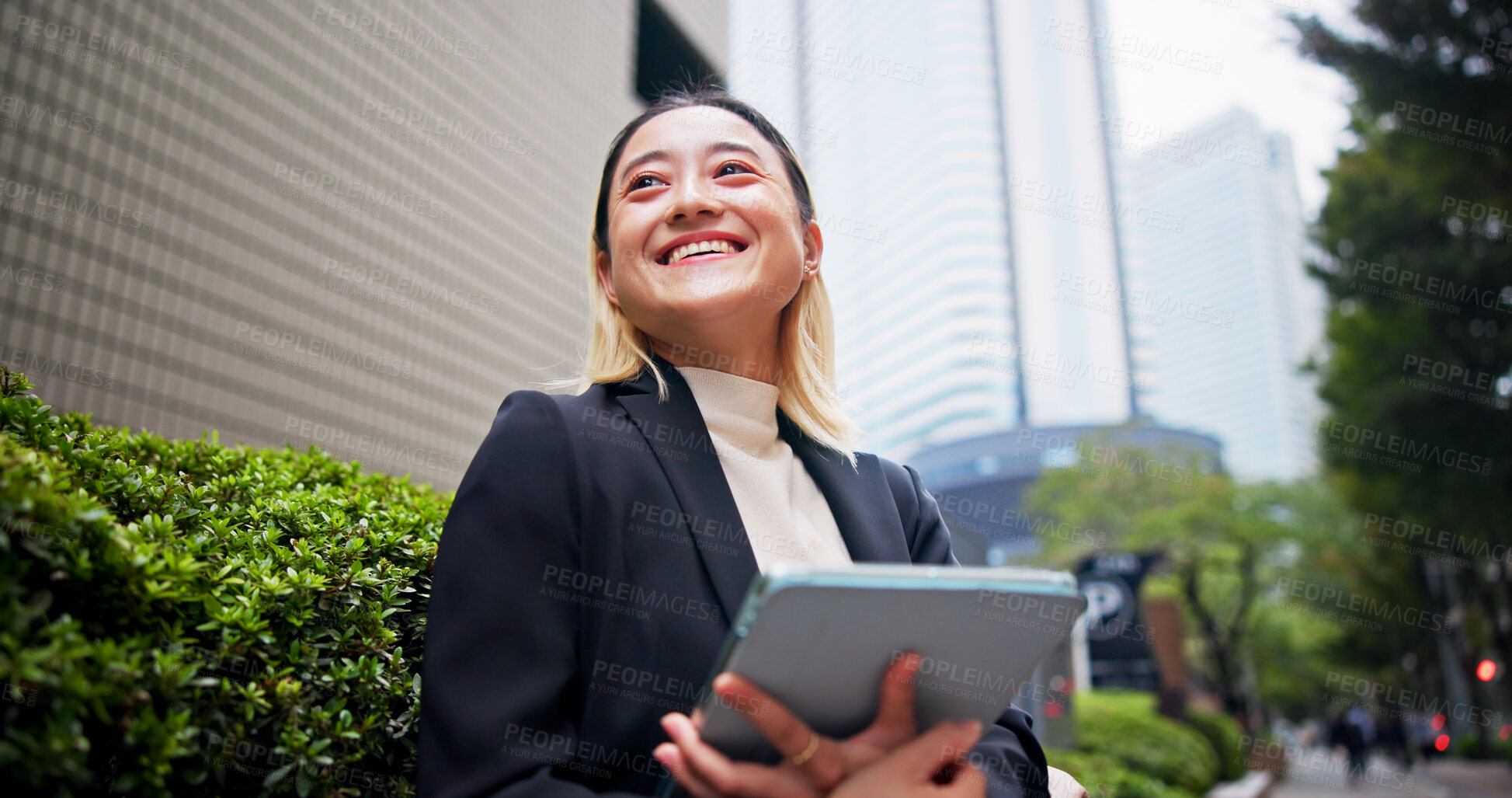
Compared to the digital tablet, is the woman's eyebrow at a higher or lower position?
higher

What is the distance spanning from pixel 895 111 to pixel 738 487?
58536 millimetres

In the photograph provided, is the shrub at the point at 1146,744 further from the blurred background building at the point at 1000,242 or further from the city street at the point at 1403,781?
the blurred background building at the point at 1000,242

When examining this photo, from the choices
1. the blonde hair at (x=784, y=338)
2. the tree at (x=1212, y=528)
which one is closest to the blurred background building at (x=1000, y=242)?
the tree at (x=1212, y=528)

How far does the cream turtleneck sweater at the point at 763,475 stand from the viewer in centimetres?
175

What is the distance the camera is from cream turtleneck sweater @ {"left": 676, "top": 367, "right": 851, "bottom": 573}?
5.75 feet

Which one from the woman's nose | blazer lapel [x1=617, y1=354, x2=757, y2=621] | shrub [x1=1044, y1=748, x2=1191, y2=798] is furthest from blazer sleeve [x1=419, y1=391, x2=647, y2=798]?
shrub [x1=1044, y1=748, x2=1191, y2=798]

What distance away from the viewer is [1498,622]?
20.8m

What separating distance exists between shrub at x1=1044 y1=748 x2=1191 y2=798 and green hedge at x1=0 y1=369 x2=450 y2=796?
355 inches

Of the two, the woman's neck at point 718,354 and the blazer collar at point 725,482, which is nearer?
the blazer collar at point 725,482

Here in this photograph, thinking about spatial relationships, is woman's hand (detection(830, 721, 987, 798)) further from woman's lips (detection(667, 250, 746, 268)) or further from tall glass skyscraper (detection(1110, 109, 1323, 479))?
tall glass skyscraper (detection(1110, 109, 1323, 479))

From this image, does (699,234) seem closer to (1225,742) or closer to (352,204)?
(1225,742)

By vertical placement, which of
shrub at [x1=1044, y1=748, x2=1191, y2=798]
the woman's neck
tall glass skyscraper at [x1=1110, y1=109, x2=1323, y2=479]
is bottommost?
shrub at [x1=1044, y1=748, x2=1191, y2=798]

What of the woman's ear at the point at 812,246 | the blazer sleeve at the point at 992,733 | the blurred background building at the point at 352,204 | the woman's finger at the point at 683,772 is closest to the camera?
the woman's finger at the point at 683,772

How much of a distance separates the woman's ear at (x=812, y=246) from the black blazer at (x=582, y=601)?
66cm
